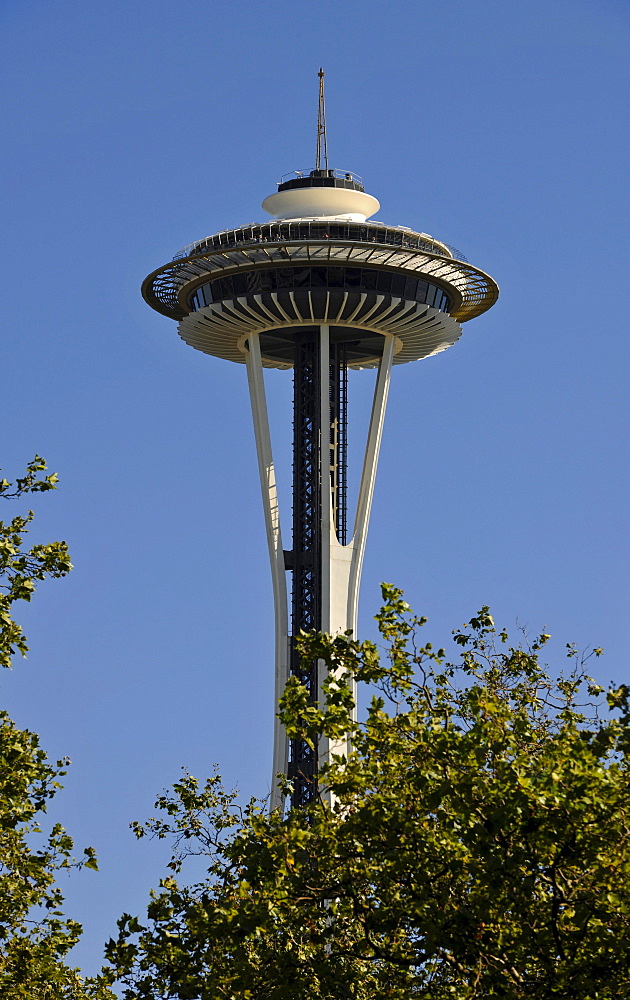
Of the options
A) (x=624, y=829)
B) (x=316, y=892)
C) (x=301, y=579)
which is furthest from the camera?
(x=301, y=579)

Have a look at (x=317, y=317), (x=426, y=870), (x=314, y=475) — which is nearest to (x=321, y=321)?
(x=317, y=317)

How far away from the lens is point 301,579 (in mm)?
84625

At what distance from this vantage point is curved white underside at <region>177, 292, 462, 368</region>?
86312mm

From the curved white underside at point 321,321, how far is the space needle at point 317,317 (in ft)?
0.29

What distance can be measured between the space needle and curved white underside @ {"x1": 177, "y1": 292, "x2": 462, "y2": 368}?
9 cm

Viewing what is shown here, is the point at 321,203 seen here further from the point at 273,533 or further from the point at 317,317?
the point at 273,533

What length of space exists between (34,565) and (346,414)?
189ft

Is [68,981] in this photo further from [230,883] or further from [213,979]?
[213,979]

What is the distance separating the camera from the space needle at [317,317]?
3297 inches

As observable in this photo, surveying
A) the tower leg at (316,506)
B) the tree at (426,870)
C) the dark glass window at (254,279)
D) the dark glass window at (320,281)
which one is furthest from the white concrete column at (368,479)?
the tree at (426,870)

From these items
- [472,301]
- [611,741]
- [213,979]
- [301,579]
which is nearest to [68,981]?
[213,979]

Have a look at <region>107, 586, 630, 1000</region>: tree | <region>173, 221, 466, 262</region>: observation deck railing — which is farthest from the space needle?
<region>107, 586, 630, 1000</region>: tree

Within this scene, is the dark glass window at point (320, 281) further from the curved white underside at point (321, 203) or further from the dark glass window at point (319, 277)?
the curved white underside at point (321, 203)

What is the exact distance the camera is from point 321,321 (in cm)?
8681
